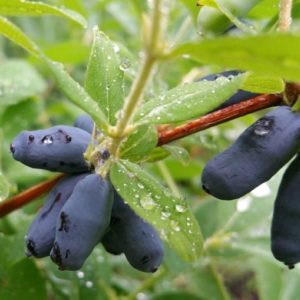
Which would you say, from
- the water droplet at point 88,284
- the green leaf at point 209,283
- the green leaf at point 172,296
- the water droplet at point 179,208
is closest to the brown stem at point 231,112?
the water droplet at point 179,208

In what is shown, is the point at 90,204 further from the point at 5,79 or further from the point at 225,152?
the point at 5,79

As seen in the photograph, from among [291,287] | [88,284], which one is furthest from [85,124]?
[291,287]

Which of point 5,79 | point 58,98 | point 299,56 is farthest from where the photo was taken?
point 58,98

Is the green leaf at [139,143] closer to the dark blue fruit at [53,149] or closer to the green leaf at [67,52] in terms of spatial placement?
the dark blue fruit at [53,149]

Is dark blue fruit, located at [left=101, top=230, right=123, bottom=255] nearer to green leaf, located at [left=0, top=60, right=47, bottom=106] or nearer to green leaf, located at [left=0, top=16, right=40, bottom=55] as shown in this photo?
green leaf, located at [left=0, top=16, right=40, bottom=55]

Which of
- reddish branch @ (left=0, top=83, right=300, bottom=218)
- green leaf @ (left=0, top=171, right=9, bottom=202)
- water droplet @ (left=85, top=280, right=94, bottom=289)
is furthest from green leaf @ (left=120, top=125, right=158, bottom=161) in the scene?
water droplet @ (left=85, top=280, right=94, bottom=289)

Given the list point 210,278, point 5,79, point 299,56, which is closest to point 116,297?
point 210,278
